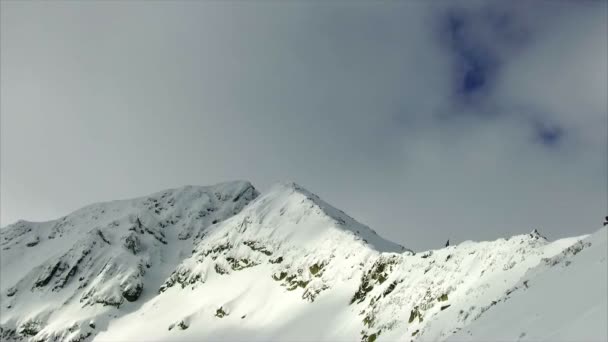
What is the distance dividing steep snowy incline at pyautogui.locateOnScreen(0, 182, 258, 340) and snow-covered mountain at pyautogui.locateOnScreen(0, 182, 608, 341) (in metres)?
0.26

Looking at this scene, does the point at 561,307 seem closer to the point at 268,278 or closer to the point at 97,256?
the point at 268,278

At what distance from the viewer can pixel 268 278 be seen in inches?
2549

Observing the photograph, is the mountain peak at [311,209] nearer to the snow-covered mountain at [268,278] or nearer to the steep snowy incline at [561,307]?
the snow-covered mountain at [268,278]

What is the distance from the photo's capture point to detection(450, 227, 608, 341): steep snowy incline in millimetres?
10578

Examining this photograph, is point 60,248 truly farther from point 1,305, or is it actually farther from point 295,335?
point 295,335

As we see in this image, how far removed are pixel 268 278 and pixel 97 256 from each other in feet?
121

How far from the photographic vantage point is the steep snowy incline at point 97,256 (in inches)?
2904

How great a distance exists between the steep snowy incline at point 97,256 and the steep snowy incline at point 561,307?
65.6 m

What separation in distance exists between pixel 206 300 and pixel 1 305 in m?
37.2

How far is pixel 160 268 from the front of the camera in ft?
276

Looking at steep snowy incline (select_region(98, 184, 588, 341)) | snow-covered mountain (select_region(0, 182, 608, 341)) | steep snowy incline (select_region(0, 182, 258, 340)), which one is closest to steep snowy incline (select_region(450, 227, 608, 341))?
snow-covered mountain (select_region(0, 182, 608, 341))

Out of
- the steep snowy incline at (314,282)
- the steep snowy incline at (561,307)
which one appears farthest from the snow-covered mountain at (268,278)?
the steep snowy incline at (314,282)

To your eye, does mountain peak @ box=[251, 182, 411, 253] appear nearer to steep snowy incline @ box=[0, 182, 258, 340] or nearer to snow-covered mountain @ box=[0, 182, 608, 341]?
snow-covered mountain @ box=[0, 182, 608, 341]

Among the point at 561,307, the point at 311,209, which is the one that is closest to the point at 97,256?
the point at 311,209
